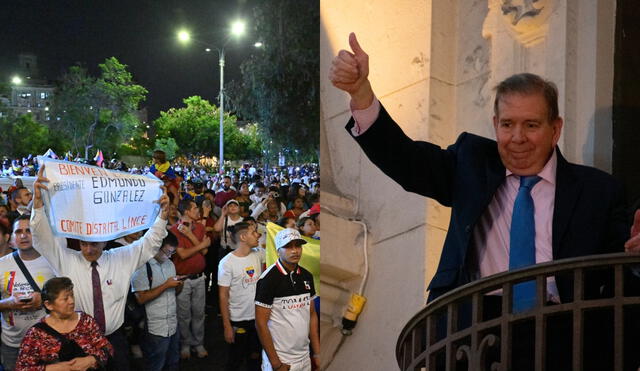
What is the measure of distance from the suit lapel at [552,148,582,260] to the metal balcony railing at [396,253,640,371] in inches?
4.9

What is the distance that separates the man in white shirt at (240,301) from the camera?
20.1ft

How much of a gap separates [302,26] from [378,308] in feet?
37.2

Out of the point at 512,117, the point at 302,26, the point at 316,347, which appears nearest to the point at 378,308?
the point at 316,347

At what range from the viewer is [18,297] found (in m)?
4.96

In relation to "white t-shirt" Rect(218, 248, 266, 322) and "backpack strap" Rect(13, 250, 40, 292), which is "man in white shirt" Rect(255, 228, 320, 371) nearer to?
"white t-shirt" Rect(218, 248, 266, 322)

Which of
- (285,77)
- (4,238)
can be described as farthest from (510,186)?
(285,77)

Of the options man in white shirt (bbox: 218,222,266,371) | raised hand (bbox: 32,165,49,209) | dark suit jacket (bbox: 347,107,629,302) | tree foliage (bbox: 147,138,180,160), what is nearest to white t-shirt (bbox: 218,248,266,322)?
man in white shirt (bbox: 218,222,266,371)

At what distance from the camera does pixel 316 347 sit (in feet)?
17.5

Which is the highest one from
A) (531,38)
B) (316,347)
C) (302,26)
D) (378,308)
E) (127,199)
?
(302,26)

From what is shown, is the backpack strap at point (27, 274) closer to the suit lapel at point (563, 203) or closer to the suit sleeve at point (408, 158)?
the suit sleeve at point (408, 158)

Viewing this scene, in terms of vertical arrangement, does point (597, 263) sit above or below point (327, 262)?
above

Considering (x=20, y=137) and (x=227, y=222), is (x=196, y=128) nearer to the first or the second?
(x=20, y=137)

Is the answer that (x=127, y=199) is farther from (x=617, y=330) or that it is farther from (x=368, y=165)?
(x=617, y=330)

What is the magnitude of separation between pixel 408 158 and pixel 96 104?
6065 centimetres
